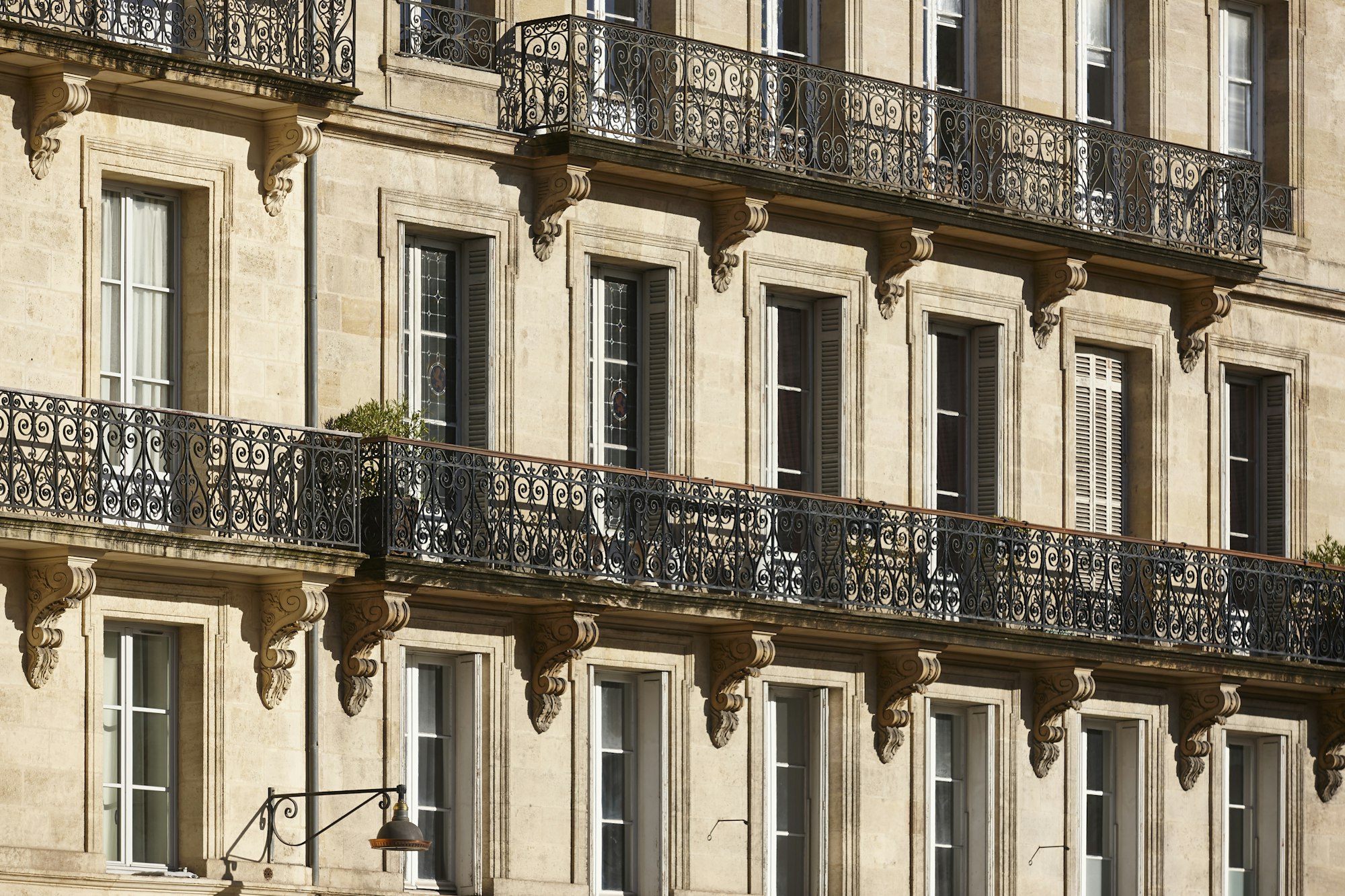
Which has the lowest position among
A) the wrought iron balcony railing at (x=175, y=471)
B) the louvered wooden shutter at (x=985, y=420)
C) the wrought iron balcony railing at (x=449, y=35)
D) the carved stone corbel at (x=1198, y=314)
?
the wrought iron balcony railing at (x=175, y=471)

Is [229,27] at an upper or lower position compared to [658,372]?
upper

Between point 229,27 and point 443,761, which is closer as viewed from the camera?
point 229,27

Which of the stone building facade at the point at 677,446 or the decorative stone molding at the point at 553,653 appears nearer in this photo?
the stone building facade at the point at 677,446

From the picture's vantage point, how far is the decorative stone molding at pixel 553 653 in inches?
1225

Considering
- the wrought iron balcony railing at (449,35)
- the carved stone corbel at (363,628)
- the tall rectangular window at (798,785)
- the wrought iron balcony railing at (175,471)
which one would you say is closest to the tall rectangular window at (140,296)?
the wrought iron balcony railing at (175,471)

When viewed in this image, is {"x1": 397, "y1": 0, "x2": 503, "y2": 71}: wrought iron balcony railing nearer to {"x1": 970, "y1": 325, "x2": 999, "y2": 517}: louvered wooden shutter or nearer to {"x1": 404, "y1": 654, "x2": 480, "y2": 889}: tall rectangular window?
{"x1": 404, "y1": 654, "x2": 480, "y2": 889}: tall rectangular window

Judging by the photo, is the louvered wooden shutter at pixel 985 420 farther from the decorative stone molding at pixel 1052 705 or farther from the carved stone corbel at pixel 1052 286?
the decorative stone molding at pixel 1052 705

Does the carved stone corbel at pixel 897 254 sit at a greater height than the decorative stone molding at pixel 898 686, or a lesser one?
greater

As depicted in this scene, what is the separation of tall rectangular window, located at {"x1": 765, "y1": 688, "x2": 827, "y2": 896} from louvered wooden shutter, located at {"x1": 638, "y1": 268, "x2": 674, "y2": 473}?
2.26 m

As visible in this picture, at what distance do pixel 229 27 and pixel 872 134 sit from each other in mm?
6854

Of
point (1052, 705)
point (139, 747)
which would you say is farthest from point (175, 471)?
point (1052, 705)

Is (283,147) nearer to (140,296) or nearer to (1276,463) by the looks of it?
(140,296)

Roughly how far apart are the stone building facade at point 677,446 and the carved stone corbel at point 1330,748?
50mm

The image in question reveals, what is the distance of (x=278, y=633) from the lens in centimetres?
2955
